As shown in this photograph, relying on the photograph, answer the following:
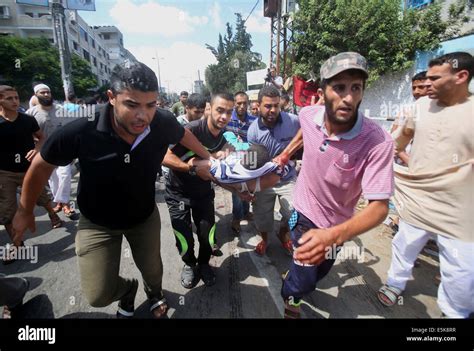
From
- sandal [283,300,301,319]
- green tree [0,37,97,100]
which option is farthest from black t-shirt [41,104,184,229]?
green tree [0,37,97,100]

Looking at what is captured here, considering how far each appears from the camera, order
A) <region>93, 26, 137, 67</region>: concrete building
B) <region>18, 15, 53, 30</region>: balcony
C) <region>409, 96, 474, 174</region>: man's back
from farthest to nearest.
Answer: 1. <region>93, 26, 137, 67</region>: concrete building
2. <region>18, 15, 53, 30</region>: balcony
3. <region>409, 96, 474, 174</region>: man's back

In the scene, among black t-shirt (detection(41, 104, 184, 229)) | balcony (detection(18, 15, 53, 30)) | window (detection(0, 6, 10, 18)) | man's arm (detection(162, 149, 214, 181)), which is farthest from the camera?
balcony (detection(18, 15, 53, 30))

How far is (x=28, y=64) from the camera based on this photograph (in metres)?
22.7

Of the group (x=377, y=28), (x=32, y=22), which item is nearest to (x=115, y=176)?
(x=377, y=28)

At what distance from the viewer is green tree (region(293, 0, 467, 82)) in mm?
8508

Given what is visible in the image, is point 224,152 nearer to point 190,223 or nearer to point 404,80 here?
point 190,223

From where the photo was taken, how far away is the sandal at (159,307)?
2205 millimetres

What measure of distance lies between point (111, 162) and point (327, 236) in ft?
4.76

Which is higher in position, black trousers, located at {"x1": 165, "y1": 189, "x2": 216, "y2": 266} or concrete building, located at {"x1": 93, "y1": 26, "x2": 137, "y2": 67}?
concrete building, located at {"x1": 93, "y1": 26, "x2": 137, "y2": 67}

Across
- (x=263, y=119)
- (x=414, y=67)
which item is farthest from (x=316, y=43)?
(x=263, y=119)

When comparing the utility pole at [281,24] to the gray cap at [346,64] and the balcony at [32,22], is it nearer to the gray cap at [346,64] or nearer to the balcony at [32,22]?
the gray cap at [346,64]

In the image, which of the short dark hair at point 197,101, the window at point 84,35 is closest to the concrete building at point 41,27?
the window at point 84,35

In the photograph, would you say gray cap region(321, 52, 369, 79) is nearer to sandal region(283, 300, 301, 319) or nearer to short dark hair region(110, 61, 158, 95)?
short dark hair region(110, 61, 158, 95)

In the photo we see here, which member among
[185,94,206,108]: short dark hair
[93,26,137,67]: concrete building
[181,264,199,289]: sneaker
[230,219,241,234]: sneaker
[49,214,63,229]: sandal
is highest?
[93,26,137,67]: concrete building
